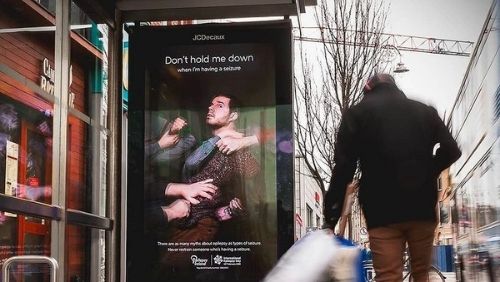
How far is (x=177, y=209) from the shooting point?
683 cm

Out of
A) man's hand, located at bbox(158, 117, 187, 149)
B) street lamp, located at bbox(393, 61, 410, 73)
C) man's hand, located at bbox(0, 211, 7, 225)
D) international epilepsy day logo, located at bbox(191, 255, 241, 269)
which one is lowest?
international epilepsy day logo, located at bbox(191, 255, 241, 269)

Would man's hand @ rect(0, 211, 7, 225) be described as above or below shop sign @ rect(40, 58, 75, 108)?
below

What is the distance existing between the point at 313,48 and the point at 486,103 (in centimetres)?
1015

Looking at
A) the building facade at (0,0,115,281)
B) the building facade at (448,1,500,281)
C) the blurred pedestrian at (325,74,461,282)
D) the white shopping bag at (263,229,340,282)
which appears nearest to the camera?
the white shopping bag at (263,229,340,282)

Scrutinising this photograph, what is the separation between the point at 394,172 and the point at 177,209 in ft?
10.5

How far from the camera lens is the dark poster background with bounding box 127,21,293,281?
6.72m

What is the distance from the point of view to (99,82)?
7.03 metres

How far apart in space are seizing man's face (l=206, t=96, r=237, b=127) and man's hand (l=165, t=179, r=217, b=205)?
555mm

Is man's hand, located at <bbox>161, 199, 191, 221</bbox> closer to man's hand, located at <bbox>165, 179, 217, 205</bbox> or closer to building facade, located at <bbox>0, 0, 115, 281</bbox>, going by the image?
man's hand, located at <bbox>165, 179, 217, 205</bbox>

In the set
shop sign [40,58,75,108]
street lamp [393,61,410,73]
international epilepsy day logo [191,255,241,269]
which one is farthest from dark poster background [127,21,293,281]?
street lamp [393,61,410,73]

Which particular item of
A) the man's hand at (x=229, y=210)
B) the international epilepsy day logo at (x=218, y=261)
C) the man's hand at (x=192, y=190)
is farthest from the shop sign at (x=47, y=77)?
the international epilepsy day logo at (x=218, y=261)

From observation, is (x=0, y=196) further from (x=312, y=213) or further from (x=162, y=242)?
(x=312, y=213)

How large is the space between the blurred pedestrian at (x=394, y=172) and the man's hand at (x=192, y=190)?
2812mm

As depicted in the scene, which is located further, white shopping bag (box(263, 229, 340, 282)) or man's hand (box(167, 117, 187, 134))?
man's hand (box(167, 117, 187, 134))
